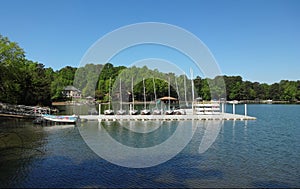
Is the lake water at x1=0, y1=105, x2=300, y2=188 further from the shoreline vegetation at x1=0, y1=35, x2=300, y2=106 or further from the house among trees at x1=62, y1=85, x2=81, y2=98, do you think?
the house among trees at x1=62, y1=85, x2=81, y2=98

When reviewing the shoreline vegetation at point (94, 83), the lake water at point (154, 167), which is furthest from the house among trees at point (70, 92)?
the lake water at point (154, 167)

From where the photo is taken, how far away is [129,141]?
22.6 meters

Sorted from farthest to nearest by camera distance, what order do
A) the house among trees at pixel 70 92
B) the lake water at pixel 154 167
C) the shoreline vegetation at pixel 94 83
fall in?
the house among trees at pixel 70 92 < the shoreline vegetation at pixel 94 83 < the lake water at pixel 154 167

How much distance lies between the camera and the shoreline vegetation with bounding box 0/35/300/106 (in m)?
36.2

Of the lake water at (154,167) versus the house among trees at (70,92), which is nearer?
the lake water at (154,167)

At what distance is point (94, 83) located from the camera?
61062mm

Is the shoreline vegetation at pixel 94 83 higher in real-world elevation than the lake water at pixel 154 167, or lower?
higher

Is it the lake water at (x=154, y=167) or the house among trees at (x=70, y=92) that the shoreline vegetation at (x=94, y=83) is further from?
the lake water at (x=154, y=167)

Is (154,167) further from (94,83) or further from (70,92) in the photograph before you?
(70,92)

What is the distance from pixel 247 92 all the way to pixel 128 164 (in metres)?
118

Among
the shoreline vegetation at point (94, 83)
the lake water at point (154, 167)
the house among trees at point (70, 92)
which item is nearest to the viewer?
the lake water at point (154, 167)

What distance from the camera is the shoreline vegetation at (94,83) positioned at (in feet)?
119

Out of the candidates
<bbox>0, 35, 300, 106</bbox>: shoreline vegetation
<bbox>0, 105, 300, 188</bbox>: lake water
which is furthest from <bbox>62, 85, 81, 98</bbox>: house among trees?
<bbox>0, 105, 300, 188</bbox>: lake water

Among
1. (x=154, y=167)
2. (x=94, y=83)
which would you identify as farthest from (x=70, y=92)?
(x=154, y=167)
